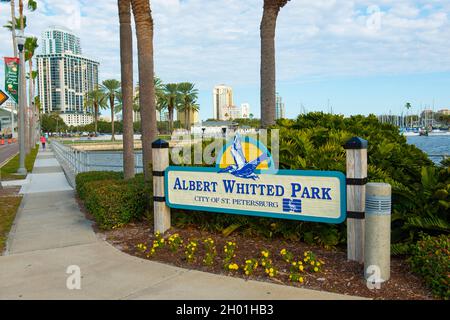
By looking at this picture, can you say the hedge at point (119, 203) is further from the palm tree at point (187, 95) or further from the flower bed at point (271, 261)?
the palm tree at point (187, 95)

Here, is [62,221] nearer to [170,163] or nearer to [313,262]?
[170,163]

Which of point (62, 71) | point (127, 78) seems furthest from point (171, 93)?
point (62, 71)

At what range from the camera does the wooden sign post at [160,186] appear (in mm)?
6547

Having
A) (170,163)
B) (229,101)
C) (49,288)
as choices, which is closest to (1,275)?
(49,288)

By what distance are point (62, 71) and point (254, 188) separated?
470 feet

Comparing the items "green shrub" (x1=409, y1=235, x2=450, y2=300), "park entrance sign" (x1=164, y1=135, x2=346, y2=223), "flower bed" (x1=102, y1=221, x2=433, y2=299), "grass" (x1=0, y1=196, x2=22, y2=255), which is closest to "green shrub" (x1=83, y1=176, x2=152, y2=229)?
"flower bed" (x1=102, y1=221, x2=433, y2=299)

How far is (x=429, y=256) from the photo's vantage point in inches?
165

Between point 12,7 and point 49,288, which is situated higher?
point 12,7

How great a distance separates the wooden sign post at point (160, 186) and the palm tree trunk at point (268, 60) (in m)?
3.55

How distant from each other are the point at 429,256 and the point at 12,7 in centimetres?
4149

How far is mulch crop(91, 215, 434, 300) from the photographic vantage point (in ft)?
13.9

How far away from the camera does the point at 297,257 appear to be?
5.14 meters

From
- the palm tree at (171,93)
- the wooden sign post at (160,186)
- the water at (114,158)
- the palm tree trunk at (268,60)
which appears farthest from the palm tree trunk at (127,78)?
the palm tree at (171,93)

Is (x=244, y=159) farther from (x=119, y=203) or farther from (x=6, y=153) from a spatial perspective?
(x=6, y=153)
